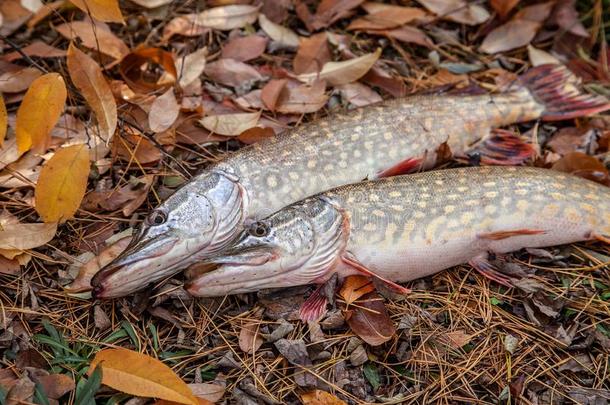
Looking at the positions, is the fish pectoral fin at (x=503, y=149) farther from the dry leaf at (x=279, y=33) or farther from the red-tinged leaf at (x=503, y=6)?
the dry leaf at (x=279, y=33)

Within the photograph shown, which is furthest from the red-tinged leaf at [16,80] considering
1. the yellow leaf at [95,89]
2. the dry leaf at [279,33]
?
the dry leaf at [279,33]

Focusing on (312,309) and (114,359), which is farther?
(312,309)

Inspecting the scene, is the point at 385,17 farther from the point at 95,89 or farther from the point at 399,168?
the point at 95,89

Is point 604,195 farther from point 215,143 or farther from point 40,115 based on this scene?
point 40,115

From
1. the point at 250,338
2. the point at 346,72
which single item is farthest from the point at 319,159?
the point at 250,338

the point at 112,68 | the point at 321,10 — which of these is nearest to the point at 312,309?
the point at 112,68

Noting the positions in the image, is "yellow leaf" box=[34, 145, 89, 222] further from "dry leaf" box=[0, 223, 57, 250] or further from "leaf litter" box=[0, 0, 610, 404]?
"dry leaf" box=[0, 223, 57, 250]
